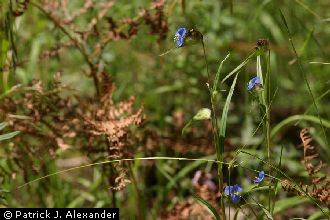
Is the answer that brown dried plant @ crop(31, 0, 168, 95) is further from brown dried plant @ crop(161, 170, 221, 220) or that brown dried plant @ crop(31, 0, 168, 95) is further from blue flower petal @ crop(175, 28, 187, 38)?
blue flower petal @ crop(175, 28, 187, 38)

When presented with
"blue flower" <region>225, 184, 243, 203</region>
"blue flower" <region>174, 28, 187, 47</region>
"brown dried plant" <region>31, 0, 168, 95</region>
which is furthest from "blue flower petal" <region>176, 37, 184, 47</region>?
"brown dried plant" <region>31, 0, 168, 95</region>

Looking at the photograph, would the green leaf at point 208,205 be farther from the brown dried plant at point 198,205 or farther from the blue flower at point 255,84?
the brown dried plant at point 198,205

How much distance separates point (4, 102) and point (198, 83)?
173 centimetres

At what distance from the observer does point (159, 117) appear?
3871 mm

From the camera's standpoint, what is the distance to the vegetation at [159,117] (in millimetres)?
2406

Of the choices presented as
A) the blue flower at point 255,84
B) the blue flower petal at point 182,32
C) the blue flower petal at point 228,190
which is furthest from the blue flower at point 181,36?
the blue flower petal at point 228,190

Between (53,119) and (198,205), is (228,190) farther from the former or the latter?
(53,119)

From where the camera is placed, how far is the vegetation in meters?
2.41

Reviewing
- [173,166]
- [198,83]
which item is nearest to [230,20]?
[198,83]

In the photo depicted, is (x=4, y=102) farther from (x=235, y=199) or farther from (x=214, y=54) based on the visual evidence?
(x=214, y=54)

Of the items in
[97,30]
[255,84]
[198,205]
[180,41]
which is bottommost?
[198,205]

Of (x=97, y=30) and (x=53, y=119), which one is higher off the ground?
(x=97, y=30)

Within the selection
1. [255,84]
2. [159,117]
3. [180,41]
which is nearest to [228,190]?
[255,84]

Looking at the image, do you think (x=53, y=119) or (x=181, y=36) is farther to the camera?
(x=53, y=119)
